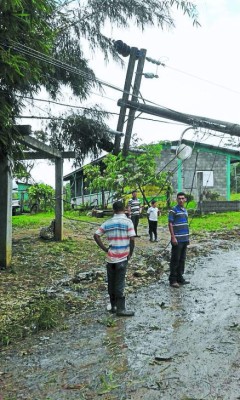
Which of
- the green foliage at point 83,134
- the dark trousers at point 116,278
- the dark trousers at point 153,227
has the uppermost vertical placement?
the green foliage at point 83,134

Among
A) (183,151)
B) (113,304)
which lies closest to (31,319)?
(113,304)

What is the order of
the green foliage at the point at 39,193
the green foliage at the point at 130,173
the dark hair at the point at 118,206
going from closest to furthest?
the dark hair at the point at 118,206, the green foliage at the point at 130,173, the green foliage at the point at 39,193

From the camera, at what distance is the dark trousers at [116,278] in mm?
6633

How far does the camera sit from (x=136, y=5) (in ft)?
33.7

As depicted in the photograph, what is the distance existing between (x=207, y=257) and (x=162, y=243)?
2465mm

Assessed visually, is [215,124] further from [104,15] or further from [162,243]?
[162,243]

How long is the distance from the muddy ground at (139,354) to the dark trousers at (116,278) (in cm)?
38

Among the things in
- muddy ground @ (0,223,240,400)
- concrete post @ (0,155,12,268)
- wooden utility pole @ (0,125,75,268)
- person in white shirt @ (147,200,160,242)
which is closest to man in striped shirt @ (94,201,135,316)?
muddy ground @ (0,223,240,400)

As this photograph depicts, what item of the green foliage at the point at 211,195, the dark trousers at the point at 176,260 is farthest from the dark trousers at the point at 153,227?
the green foliage at the point at 211,195

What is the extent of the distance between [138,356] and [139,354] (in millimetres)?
64

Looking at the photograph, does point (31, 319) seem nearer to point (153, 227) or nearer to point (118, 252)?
point (118, 252)

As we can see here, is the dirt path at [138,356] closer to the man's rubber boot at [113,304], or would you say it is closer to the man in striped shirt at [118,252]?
the man's rubber boot at [113,304]

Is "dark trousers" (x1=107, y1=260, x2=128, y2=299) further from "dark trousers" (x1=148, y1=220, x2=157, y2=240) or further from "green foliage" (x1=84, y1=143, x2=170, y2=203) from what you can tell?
"green foliage" (x1=84, y1=143, x2=170, y2=203)

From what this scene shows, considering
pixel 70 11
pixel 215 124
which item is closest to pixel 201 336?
pixel 215 124
